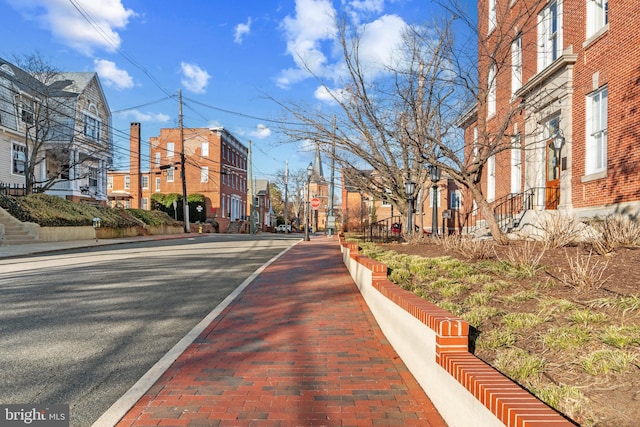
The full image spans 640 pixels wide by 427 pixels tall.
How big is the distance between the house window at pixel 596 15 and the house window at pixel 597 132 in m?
1.66

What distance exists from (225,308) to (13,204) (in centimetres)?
1883

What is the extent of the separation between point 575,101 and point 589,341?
1019 centimetres

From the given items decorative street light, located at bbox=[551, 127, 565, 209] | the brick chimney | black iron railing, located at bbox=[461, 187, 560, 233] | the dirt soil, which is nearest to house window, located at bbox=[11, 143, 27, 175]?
the brick chimney

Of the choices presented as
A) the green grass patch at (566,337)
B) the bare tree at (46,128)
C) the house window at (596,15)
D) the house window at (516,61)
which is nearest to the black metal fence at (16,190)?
the bare tree at (46,128)

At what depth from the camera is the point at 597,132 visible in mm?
10750

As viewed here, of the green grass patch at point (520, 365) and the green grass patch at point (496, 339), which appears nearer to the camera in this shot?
the green grass patch at point (520, 365)

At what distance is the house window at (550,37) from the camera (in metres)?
12.5

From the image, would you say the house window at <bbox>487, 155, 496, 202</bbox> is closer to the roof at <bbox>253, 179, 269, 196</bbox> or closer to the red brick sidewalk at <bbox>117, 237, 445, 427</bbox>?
the red brick sidewalk at <bbox>117, 237, 445, 427</bbox>

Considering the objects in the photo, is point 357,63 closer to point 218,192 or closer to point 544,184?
point 544,184

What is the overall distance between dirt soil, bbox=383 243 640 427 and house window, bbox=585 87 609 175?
5.52m

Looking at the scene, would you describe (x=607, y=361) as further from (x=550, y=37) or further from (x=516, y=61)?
(x=516, y=61)

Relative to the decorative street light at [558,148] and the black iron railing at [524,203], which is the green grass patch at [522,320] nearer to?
the black iron railing at [524,203]

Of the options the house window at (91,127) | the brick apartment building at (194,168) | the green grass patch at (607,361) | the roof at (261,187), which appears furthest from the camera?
the roof at (261,187)

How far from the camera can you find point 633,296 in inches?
156
